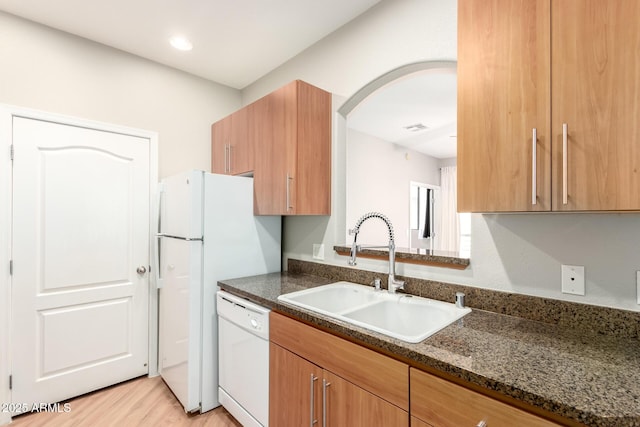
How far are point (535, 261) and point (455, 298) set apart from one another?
0.40 meters

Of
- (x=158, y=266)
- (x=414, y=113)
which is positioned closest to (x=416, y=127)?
(x=414, y=113)

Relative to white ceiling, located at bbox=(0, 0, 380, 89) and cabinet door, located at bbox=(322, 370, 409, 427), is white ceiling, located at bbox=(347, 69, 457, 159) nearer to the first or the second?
white ceiling, located at bbox=(0, 0, 380, 89)

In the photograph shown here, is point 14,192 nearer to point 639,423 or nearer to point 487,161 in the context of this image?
point 487,161

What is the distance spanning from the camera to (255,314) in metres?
1.69

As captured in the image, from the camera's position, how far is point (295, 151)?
1990 millimetres

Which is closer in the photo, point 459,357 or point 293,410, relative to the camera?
point 459,357

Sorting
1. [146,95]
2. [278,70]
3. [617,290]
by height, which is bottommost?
[617,290]

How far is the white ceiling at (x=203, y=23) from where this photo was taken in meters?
1.96

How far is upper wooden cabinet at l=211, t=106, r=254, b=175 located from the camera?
95.0 inches

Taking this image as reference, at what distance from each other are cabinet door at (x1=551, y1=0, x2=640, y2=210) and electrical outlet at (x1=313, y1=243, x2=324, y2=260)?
152 centimetres

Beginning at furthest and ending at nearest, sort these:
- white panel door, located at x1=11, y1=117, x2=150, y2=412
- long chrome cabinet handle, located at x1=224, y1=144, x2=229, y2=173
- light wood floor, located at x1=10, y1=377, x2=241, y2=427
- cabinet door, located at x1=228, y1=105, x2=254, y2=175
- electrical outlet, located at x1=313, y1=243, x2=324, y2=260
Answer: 1. long chrome cabinet handle, located at x1=224, y1=144, x2=229, y2=173
2. cabinet door, located at x1=228, y1=105, x2=254, y2=175
3. electrical outlet, located at x1=313, y1=243, x2=324, y2=260
4. white panel door, located at x1=11, y1=117, x2=150, y2=412
5. light wood floor, located at x1=10, y1=377, x2=241, y2=427

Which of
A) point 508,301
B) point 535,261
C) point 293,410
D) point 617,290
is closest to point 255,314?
point 293,410

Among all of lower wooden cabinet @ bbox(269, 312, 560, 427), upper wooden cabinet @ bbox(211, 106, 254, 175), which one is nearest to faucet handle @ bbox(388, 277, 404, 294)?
lower wooden cabinet @ bbox(269, 312, 560, 427)

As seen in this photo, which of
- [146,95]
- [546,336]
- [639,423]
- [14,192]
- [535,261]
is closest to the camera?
[639,423]
